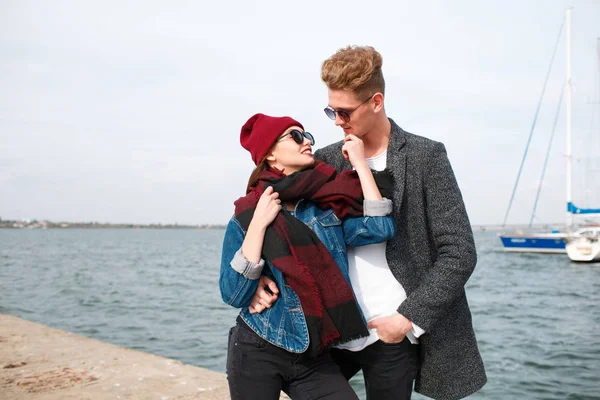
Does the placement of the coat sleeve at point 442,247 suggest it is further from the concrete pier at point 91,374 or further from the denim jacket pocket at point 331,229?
the concrete pier at point 91,374

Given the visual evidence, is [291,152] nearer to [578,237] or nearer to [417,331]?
[417,331]

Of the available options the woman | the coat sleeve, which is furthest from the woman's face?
the coat sleeve

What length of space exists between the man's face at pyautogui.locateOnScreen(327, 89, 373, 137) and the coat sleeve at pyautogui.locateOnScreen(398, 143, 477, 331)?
1.03 feet

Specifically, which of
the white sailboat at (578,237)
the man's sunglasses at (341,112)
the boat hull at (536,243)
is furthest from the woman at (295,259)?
the boat hull at (536,243)

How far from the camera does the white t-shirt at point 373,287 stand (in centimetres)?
220

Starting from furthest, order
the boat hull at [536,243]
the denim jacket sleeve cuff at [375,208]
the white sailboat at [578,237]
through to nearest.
→ the boat hull at [536,243]
the white sailboat at [578,237]
the denim jacket sleeve cuff at [375,208]

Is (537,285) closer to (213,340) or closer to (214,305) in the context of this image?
(214,305)

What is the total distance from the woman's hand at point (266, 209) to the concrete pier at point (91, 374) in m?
2.40

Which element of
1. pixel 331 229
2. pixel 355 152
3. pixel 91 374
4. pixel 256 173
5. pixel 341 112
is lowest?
pixel 91 374

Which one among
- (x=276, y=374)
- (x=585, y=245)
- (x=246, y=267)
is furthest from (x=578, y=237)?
(x=246, y=267)

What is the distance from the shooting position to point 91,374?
4.50 meters

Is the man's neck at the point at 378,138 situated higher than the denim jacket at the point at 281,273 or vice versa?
the man's neck at the point at 378,138

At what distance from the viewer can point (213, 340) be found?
1206 cm

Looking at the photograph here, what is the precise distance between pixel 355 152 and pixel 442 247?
52cm
